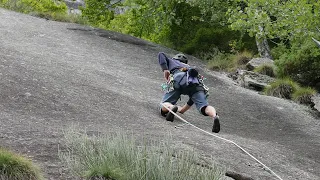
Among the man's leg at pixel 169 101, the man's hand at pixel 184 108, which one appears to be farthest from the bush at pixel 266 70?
the man's leg at pixel 169 101

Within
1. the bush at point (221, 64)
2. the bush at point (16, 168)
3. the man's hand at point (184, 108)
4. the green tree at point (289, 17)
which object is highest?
the green tree at point (289, 17)

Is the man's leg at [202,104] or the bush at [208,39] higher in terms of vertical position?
the man's leg at [202,104]

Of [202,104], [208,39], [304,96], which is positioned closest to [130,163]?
[202,104]

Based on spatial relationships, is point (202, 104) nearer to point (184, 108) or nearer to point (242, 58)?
point (184, 108)

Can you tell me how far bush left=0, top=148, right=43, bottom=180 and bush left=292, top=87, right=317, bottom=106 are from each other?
11354 millimetres

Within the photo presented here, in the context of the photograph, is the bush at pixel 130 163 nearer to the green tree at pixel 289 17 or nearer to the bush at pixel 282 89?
the green tree at pixel 289 17

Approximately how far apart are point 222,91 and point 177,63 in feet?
17.7

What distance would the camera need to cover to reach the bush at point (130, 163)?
4594mm

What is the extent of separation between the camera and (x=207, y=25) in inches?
979

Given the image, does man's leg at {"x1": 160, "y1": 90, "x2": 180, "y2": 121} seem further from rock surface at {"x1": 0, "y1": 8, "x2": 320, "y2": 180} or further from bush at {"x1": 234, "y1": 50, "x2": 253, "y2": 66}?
bush at {"x1": 234, "y1": 50, "x2": 253, "y2": 66}

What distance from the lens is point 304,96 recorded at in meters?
14.7

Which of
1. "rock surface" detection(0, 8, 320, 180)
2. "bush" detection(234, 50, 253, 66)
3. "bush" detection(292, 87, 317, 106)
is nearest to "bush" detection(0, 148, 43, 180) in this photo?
"rock surface" detection(0, 8, 320, 180)

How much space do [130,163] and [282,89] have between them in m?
11.5

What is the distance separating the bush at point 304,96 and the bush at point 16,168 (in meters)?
11.4
